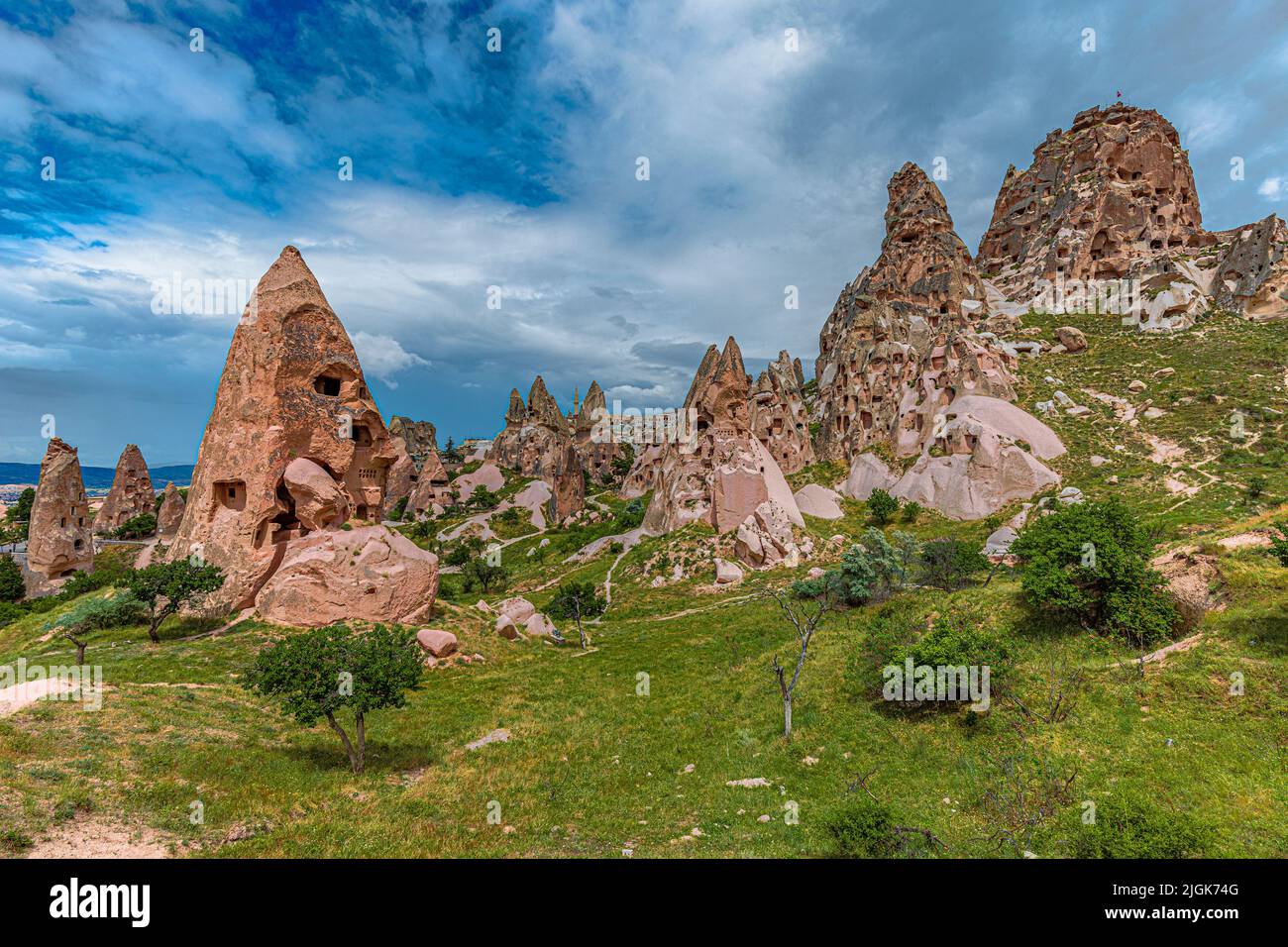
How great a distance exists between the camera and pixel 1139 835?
8.75m

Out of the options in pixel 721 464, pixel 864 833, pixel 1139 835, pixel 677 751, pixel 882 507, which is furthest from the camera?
pixel 882 507

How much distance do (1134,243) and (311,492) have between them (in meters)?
103

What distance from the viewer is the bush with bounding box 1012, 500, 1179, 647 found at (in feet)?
58.4

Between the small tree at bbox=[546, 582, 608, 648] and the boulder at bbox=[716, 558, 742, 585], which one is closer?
the small tree at bbox=[546, 582, 608, 648]

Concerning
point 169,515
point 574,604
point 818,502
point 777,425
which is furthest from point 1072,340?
point 169,515

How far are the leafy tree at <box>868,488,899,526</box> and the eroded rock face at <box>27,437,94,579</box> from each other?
7275cm

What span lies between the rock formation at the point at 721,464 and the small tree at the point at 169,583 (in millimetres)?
34206

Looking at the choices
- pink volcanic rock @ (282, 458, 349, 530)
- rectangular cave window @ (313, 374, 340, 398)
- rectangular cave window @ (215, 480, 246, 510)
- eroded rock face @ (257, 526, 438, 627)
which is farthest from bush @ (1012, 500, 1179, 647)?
rectangular cave window @ (215, 480, 246, 510)

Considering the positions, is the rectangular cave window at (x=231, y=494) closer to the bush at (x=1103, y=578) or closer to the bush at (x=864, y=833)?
the bush at (x=864, y=833)

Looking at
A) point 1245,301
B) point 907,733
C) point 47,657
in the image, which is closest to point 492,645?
point 47,657

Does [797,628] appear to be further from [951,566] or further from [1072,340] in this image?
[1072,340]

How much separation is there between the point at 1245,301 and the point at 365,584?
91569 millimetres

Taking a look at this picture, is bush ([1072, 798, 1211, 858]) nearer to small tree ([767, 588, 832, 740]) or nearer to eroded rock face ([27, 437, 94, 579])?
small tree ([767, 588, 832, 740])

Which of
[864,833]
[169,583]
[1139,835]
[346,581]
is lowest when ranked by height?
[864,833]
